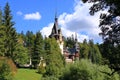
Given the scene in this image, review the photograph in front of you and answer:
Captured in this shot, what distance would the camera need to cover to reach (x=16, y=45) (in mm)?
97125

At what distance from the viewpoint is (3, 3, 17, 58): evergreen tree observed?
94375mm

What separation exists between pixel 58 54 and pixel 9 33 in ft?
91.4

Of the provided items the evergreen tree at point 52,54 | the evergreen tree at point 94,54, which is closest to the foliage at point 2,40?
the evergreen tree at point 52,54

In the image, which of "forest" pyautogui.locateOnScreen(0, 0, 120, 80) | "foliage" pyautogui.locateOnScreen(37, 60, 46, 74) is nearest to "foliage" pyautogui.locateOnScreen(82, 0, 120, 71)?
"forest" pyautogui.locateOnScreen(0, 0, 120, 80)

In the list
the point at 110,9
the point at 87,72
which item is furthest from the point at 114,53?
the point at 87,72

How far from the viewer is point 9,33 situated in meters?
97.7

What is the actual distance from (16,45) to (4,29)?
504 centimetres

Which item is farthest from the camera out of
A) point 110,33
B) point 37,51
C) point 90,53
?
point 90,53

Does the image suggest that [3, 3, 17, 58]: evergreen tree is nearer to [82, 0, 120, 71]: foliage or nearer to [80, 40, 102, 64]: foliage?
[80, 40, 102, 64]: foliage

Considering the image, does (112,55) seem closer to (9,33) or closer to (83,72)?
(83,72)

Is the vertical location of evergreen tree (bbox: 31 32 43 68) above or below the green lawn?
above

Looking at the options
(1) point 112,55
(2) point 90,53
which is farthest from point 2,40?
(1) point 112,55

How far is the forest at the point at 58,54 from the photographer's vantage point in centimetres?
1491

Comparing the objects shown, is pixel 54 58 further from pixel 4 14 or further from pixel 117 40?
pixel 117 40
